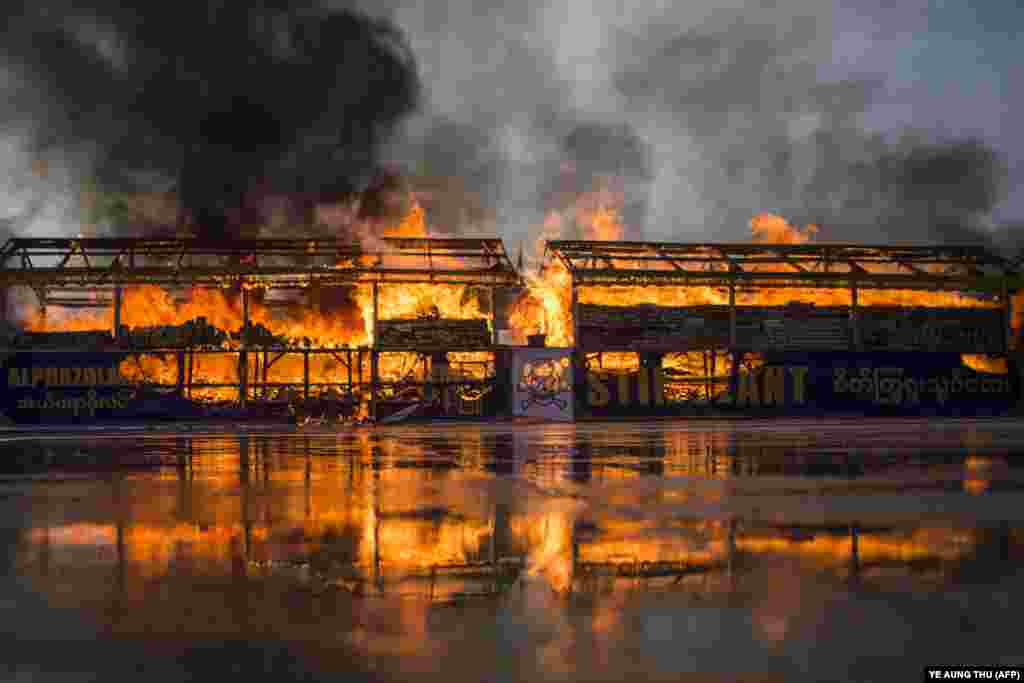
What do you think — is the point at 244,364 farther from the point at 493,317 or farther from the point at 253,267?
the point at 493,317

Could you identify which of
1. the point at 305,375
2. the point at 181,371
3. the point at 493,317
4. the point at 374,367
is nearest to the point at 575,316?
the point at 493,317

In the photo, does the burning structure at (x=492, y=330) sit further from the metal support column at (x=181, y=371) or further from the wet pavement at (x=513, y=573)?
the wet pavement at (x=513, y=573)

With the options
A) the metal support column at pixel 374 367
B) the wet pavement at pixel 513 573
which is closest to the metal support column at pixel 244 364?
the metal support column at pixel 374 367

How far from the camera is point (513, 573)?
7430mm

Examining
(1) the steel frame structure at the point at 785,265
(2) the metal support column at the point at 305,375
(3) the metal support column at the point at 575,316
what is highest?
(1) the steel frame structure at the point at 785,265

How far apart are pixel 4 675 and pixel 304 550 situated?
11.3 feet

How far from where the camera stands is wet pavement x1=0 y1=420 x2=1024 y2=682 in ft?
17.1

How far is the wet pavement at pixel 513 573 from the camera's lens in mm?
5215

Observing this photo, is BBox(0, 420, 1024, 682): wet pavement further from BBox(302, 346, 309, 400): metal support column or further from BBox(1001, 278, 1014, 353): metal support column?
BBox(1001, 278, 1014, 353): metal support column

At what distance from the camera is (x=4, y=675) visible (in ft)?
16.4

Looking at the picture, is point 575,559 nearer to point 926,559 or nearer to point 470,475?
point 926,559

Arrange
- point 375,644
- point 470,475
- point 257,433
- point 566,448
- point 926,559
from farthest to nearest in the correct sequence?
point 257,433
point 566,448
point 470,475
point 926,559
point 375,644

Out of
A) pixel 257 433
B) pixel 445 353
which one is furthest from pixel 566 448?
pixel 445 353

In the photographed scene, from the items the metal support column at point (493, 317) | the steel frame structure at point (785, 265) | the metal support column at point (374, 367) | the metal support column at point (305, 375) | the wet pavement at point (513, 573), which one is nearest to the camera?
the wet pavement at point (513, 573)
